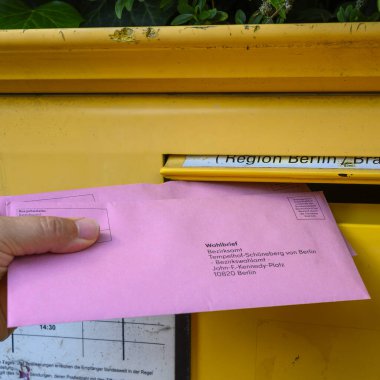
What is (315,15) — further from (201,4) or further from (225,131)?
(225,131)

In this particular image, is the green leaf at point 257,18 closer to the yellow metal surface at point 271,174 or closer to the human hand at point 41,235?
the yellow metal surface at point 271,174

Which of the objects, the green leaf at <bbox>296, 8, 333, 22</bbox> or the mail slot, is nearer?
the mail slot

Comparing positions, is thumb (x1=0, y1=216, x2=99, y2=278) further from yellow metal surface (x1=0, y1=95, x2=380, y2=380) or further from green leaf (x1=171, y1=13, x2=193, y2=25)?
green leaf (x1=171, y1=13, x2=193, y2=25)

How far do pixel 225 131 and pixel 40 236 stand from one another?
1.47 ft

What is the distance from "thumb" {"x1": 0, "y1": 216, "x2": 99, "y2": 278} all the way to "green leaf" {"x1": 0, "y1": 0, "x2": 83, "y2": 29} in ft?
1.83

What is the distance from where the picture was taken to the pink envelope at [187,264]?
2.59ft

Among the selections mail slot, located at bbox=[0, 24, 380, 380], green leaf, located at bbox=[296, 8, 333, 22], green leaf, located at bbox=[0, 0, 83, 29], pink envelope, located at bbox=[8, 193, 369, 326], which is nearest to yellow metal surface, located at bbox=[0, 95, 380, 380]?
mail slot, located at bbox=[0, 24, 380, 380]

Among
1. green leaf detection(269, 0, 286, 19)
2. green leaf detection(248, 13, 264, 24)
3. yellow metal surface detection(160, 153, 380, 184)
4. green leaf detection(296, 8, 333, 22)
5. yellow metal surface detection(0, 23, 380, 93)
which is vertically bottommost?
yellow metal surface detection(160, 153, 380, 184)

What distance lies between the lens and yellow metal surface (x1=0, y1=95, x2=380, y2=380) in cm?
95

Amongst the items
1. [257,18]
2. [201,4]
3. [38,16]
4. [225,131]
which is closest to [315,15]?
[257,18]

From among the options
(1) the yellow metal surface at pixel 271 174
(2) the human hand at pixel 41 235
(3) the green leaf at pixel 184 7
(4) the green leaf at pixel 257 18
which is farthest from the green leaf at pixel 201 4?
(2) the human hand at pixel 41 235

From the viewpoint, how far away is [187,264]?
0.85m

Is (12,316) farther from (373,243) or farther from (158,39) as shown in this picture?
(373,243)

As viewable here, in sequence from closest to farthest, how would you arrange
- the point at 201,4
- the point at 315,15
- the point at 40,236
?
the point at 40,236 → the point at 201,4 → the point at 315,15
